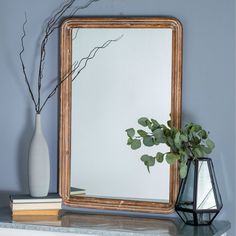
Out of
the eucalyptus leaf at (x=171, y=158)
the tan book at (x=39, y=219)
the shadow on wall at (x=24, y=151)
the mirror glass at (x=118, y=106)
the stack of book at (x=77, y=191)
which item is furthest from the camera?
the shadow on wall at (x=24, y=151)

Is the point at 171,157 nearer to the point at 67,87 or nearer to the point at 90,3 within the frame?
the point at 67,87

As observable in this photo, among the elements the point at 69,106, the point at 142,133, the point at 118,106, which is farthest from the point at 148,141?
the point at 69,106

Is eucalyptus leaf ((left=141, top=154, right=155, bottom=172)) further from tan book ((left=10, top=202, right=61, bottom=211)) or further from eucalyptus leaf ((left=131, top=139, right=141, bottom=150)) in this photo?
tan book ((left=10, top=202, right=61, bottom=211))

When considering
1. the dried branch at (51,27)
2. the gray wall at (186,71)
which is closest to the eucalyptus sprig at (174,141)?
the gray wall at (186,71)

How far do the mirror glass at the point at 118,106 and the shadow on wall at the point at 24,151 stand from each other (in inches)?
8.3

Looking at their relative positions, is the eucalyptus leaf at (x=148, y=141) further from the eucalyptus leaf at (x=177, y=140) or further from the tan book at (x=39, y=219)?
the tan book at (x=39, y=219)

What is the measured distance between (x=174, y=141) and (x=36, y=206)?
23.6 inches

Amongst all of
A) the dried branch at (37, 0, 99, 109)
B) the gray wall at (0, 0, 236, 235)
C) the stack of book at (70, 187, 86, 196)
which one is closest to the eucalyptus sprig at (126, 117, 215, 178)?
the gray wall at (0, 0, 236, 235)

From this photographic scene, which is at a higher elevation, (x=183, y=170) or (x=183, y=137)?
(x=183, y=137)

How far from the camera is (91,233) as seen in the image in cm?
236

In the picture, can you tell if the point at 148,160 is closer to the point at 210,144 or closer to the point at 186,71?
the point at 210,144

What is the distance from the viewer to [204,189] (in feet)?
7.89

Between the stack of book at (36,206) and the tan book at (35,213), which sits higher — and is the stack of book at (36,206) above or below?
above

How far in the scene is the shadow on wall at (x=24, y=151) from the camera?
9.16ft
